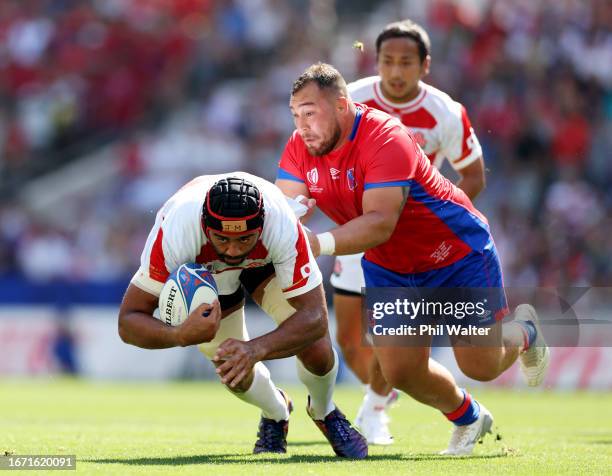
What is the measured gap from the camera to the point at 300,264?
689 centimetres

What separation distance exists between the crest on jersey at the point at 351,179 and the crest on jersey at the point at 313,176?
0.90ft

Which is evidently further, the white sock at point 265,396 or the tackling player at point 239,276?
the white sock at point 265,396

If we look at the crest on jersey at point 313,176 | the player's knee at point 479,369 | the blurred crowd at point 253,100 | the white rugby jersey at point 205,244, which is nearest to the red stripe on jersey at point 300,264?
the white rugby jersey at point 205,244

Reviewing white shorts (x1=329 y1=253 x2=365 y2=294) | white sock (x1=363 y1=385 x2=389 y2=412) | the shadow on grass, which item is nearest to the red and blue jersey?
the shadow on grass

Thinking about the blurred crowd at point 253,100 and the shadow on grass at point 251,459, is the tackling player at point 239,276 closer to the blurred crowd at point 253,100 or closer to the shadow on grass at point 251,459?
the shadow on grass at point 251,459

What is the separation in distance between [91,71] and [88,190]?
8.75ft

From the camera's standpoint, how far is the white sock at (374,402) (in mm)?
9430

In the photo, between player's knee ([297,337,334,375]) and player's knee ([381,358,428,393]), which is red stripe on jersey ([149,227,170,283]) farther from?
player's knee ([381,358,428,393])

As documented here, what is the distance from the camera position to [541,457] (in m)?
7.66

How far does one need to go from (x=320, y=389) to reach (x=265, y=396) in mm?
398

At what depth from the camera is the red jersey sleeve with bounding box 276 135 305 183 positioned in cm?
809

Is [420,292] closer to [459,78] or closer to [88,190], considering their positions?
[459,78]

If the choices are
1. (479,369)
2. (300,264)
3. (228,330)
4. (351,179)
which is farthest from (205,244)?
(479,369)

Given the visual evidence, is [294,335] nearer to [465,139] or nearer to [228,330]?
[228,330]
